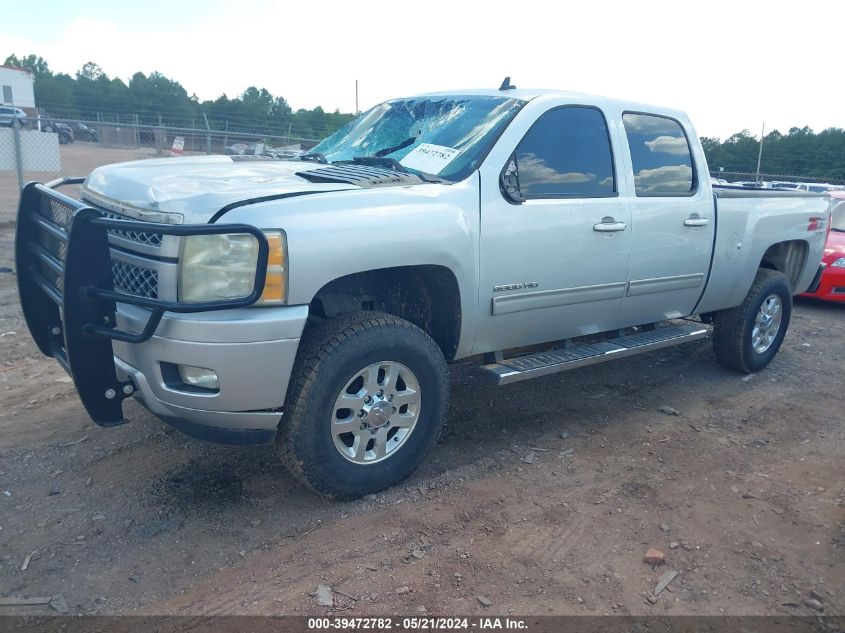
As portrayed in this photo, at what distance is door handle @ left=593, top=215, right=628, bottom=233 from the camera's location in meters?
4.30

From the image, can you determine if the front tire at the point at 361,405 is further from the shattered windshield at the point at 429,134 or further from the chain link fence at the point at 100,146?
the chain link fence at the point at 100,146

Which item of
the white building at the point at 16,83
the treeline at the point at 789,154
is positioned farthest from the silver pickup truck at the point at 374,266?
the white building at the point at 16,83

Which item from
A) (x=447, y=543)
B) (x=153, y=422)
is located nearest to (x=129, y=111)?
(x=153, y=422)

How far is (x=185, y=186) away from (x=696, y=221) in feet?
11.2

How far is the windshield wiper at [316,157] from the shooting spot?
183 inches

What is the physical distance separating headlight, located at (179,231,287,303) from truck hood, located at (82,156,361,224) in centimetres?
13

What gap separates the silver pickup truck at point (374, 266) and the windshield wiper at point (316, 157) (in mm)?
21

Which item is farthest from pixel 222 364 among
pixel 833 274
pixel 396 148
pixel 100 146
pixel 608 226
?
pixel 100 146

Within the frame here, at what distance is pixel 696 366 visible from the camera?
631 centimetres

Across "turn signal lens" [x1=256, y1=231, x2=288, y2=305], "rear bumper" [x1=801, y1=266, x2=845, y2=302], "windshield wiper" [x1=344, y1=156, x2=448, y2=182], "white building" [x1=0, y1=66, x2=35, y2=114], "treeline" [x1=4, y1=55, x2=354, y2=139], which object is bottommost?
"rear bumper" [x1=801, y1=266, x2=845, y2=302]

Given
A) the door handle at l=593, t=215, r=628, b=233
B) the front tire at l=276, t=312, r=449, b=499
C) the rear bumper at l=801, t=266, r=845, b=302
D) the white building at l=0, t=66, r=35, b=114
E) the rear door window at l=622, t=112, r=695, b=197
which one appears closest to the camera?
the front tire at l=276, t=312, r=449, b=499

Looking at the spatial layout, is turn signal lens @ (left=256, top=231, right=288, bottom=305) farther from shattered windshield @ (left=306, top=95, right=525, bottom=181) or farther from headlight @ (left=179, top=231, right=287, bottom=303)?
shattered windshield @ (left=306, top=95, right=525, bottom=181)

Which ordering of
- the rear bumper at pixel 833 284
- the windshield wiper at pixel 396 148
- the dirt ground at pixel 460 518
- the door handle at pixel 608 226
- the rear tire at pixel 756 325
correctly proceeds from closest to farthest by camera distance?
the dirt ground at pixel 460 518 < the door handle at pixel 608 226 < the windshield wiper at pixel 396 148 < the rear tire at pixel 756 325 < the rear bumper at pixel 833 284

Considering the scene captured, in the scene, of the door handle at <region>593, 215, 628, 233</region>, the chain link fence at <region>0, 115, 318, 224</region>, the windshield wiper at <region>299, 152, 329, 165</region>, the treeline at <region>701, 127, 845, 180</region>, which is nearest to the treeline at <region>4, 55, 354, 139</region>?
the chain link fence at <region>0, 115, 318, 224</region>
